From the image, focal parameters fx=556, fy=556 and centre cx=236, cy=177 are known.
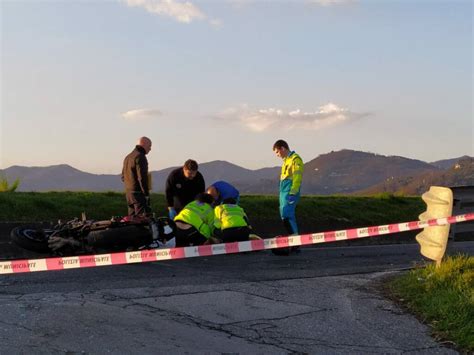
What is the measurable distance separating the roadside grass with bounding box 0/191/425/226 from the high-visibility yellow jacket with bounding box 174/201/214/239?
440 cm

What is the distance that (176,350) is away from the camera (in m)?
4.32

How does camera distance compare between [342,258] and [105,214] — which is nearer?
[342,258]

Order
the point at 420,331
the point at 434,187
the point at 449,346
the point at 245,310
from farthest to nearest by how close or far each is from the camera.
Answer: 1. the point at 434,187
2. the point at 245,310
3. the point at 420,331
4. the point at 449,346

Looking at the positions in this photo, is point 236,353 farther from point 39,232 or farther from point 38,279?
point 39,232

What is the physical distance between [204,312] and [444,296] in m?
2.44

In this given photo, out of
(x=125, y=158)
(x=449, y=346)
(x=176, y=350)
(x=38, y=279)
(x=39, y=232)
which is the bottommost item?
(x=449, y=346)

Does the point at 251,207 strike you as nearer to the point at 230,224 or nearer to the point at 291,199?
the point at 291,199

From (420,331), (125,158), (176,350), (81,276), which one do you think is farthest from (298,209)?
(176,350)

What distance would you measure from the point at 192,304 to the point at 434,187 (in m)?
3.56

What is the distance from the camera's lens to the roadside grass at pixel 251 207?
11.9 meters

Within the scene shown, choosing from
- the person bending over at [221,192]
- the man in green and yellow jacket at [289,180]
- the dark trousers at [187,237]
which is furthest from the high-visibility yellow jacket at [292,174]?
the dark trousers at [187,237]

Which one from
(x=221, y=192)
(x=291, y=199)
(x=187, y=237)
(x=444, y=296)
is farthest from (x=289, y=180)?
(x=444, y=296)

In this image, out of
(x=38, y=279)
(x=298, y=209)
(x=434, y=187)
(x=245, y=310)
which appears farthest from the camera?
(x=298, y=209)

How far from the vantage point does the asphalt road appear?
4.50 meters
